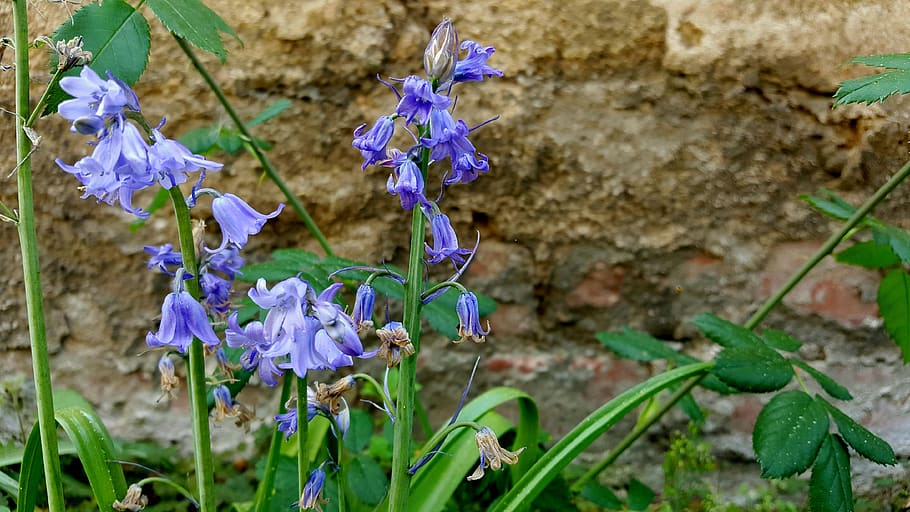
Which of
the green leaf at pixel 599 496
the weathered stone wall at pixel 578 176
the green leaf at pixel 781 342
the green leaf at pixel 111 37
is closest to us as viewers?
the green leaf at pixel 111 37

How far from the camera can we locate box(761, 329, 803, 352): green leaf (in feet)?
5.62

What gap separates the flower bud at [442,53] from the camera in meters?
1.04

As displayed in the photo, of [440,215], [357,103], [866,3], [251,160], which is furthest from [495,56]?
[440,215]

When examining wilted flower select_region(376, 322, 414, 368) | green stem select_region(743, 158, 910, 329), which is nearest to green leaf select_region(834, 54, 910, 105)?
green stem select_region(743, 158, 910, 329)

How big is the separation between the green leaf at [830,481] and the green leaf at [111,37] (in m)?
1.37

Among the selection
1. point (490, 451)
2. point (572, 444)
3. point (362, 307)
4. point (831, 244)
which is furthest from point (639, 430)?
point (362, 307)

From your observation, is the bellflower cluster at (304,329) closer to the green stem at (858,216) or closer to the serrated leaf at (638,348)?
the serrated leaf at (638,348)

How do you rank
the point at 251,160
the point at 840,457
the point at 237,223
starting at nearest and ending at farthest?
the point at 237,223 → the point at 840,457 → the point at 251,160

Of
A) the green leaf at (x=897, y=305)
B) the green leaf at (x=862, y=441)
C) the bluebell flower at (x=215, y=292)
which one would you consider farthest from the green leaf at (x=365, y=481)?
the green leaf at (x=897, y=305)

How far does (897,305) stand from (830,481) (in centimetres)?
65

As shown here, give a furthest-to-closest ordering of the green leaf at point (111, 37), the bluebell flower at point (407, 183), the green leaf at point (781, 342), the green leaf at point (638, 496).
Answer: the green leaf at point (638, 496) < the green leaf at point (781, 342) < the green leaf at point (111, 37) < the bluebell flower at point (407, 183)

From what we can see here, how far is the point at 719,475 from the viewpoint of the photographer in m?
2.46

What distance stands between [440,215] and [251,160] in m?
1.45

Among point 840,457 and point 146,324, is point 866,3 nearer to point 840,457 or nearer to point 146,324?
point 840,457
